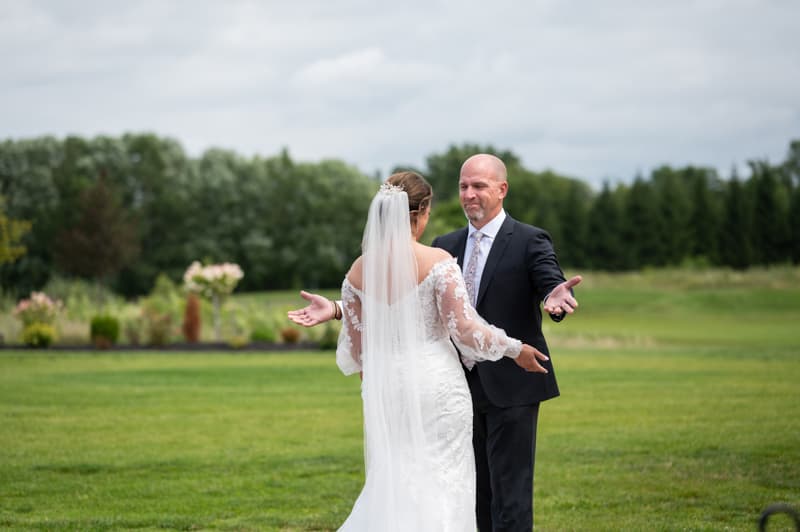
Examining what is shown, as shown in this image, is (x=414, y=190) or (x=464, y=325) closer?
(x=464, y=325)

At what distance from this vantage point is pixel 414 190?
214 inches

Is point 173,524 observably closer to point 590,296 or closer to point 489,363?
point 489,363

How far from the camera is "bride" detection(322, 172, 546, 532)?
530cm

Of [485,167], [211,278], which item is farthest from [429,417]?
[211,278]

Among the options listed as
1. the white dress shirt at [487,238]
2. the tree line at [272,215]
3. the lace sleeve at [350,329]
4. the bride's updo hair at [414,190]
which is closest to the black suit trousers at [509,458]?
the white dress shirt at [487,238]

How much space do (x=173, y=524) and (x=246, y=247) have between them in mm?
61870

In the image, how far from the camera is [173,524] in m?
7.84

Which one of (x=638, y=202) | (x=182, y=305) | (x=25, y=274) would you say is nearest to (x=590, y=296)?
(x=638, y=202)

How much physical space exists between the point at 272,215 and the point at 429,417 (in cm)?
6672

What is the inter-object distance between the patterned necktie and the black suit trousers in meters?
0.51

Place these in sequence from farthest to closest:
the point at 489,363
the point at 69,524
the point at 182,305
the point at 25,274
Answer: the point at 25,274 → the point at 182,305 → the point at 69,524 → the point at 489,363

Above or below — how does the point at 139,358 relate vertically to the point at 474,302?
below

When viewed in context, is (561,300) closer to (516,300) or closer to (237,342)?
(516,300)

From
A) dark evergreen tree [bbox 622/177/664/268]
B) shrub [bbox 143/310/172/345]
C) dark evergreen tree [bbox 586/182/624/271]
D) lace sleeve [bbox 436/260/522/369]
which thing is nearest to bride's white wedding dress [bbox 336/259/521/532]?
lace sleeve [bbox 436/260/522/369]
